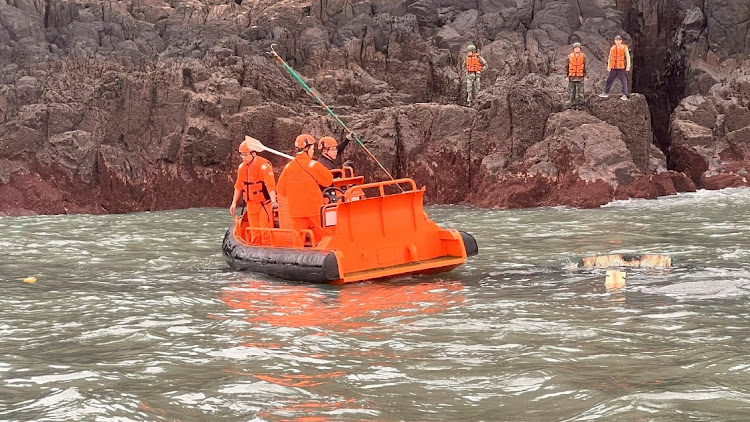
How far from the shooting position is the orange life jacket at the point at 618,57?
77.7 ft

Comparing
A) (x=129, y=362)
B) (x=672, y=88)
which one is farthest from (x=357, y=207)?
(x=672, y=88)

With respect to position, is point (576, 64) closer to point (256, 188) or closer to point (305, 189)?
point (256, 188)

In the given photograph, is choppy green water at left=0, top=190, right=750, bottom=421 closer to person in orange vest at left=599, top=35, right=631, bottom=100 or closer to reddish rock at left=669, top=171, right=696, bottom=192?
person in orange vest at left=599, top=35, right=631, bottom=100

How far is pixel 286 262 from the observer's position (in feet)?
41.1

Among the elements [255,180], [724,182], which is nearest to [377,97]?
[724,182]

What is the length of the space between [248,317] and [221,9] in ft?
80.3

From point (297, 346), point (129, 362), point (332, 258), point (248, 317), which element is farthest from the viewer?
point (332, 258)

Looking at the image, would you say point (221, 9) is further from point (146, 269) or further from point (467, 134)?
point (146, 269)

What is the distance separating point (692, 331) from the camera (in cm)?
866

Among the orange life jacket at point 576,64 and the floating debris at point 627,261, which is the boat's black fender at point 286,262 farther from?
the orange life jacket at point 576,64

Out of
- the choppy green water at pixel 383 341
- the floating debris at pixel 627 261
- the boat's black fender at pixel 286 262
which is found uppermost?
the boat's black fender at pixel 286 262

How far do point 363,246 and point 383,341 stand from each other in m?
4.07

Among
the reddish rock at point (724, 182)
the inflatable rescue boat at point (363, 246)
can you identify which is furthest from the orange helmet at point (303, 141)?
the reddish rock at point (724, 182)

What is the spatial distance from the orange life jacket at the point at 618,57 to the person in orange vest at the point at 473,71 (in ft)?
13.1
